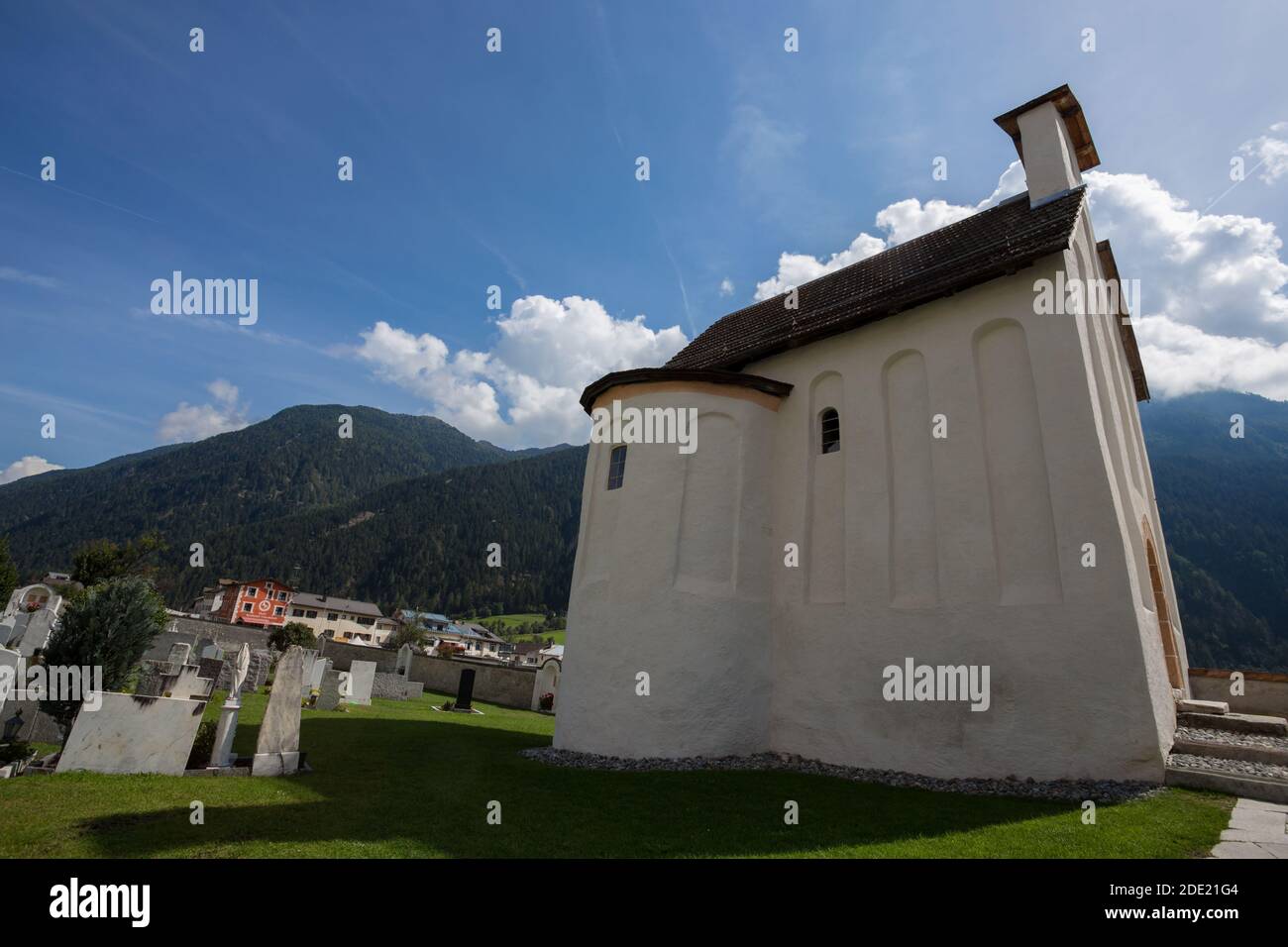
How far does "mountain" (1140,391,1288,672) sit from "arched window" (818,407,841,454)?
64.6 meters

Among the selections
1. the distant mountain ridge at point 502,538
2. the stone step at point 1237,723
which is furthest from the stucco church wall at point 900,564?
the distant mountain ridge at point 502,538

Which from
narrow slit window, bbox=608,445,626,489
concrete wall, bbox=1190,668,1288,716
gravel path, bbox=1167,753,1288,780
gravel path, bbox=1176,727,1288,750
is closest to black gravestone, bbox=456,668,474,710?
narrow slit window, bbox=608,445,626,489

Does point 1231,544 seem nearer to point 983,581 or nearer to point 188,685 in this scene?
point 983,581

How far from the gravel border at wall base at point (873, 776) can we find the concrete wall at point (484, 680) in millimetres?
14057

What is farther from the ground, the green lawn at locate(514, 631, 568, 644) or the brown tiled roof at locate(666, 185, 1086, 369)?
the brown tiled roof at locate(666, 185, 1086, 369)

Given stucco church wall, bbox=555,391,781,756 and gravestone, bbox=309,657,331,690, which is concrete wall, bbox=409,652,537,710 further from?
stucco church wall, bbox=555,391,781,756

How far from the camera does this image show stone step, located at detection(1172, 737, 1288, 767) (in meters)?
8.26

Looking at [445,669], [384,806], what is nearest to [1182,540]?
[445,669]

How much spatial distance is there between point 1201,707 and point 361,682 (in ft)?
81.3

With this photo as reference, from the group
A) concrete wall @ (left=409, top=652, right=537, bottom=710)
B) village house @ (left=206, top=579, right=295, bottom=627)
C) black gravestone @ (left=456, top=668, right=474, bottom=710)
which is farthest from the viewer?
village house @ (left=206, top=579, right=295, bottom=627)

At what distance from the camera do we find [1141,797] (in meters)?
7.85

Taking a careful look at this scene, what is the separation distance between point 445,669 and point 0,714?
23.9 m

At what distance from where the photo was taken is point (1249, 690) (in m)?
14.2

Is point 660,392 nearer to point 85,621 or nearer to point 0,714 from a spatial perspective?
point 85,621
